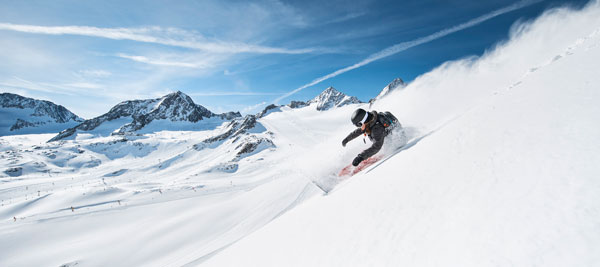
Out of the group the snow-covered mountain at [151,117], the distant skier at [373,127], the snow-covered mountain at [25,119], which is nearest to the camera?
the distant skier at [373,127]

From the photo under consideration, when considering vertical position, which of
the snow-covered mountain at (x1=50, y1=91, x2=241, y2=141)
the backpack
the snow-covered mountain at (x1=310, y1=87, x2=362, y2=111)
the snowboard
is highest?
the snow-covered mountain at (x1=310, y1=87, x2=362, y2=111)

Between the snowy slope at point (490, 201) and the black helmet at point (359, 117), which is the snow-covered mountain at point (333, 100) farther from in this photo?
the snowy slope at point (490, 201)

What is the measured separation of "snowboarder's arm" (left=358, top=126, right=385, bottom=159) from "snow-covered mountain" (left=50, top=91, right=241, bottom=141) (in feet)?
492

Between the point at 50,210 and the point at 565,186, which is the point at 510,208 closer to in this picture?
the point at 565,186

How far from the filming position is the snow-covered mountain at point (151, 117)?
135m

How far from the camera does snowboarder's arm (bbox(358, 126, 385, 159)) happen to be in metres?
7.02

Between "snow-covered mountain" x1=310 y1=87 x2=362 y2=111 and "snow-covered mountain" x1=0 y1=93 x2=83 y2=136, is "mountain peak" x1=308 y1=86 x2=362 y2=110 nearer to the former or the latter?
"snow-covered mountain" x1=310 y1=87 x2=362 y2=111

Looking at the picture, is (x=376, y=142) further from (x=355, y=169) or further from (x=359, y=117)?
(x=355, y=169)

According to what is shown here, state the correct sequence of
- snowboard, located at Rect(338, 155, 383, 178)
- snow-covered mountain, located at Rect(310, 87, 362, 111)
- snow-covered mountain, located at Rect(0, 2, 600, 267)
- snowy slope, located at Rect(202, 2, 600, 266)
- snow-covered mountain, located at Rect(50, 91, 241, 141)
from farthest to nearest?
snow-covered mountain, located at Rect(310, 87, 362, 111) < snow-covered mountain, located at Rect(50, 91, 241, 141) < snowboard, located at Rect(338, 155, 383, 178) < snow-covered mountain, located at Rect(0, 2, 600, 267) < snowy slope, located at Rect(202, 2, 600, 266)

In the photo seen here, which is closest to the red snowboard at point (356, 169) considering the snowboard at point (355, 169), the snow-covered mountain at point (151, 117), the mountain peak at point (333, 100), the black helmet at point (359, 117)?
the snowboard at point (355, 169)

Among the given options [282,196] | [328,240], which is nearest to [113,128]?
[282,196]

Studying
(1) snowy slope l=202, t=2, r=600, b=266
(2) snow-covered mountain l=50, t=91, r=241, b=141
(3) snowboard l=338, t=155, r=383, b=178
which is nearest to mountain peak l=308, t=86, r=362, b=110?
(2) snow-covered mountain l=50, t=91, r=241, b=141

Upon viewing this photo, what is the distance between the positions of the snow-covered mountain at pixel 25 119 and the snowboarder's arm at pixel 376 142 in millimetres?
255703

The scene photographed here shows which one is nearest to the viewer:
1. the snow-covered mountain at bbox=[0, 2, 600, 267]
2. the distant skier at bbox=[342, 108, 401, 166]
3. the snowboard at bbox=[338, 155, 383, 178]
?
the snow-covered mountain at bbox=[0, 2, 600, 267]
